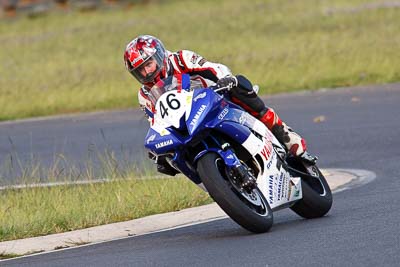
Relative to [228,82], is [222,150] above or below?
below

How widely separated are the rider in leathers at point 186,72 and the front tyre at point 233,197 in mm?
504

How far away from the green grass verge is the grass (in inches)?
396

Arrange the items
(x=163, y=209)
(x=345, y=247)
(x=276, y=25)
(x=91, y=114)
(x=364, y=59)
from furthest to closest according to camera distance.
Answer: (x=276, y=25) → (x=364, y=59) → (x=91, y=114) → (x=163, y=209) → (x=345, y=247)

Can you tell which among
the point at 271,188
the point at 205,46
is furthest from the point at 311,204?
the point at 205,46

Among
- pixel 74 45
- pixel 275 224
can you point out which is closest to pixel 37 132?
pixel 275 224

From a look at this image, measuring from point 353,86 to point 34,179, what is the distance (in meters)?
9.64

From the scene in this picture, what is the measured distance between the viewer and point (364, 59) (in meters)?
23.7

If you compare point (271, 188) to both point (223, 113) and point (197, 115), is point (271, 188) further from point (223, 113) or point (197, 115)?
point (197, 115)

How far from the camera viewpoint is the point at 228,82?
30.2 feet

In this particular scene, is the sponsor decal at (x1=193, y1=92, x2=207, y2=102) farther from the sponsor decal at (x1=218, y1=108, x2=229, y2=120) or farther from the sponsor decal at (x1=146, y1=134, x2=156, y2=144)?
the sponsor decal at (x1=146, y1=134, x2=156, y2=144)

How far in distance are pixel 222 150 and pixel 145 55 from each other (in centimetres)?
90

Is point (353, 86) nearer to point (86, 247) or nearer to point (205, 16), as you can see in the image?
point (86, 247)

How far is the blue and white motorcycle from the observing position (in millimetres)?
8695

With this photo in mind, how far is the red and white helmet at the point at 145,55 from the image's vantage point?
912cm
